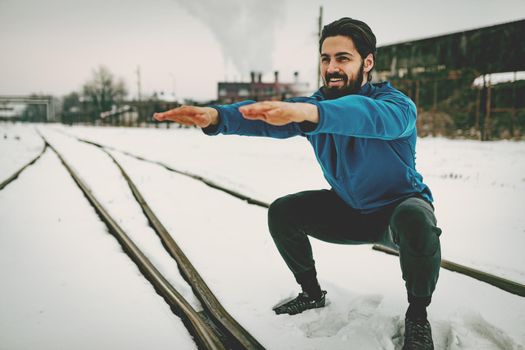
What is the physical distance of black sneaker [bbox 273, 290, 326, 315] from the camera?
91.1 inches

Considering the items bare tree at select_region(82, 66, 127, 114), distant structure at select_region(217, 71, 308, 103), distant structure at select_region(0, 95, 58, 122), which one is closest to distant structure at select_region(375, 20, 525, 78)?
distant structure at select_region(217, 71, 308, 103)

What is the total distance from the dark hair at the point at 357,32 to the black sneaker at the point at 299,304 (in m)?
1.65

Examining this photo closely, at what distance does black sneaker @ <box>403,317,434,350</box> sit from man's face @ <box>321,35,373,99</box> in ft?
4.52

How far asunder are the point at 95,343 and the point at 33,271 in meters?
1.38

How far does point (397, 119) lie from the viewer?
157 cm

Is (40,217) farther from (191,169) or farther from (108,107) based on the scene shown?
(108,107)

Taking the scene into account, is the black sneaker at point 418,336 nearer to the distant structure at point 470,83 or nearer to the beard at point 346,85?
the beard at point 346,85

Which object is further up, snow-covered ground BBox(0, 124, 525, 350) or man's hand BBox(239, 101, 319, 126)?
man's hand BBox(239, 101, 319, 126)

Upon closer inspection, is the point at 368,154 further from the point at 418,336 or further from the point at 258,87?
the point at 258,87

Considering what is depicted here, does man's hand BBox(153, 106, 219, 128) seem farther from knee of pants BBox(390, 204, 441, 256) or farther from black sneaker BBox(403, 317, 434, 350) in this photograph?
black sneaker BBox(403, 317, 434, 350)

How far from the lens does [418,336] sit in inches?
70.2

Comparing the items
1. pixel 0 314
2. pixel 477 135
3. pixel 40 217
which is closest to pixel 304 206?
pixel 0 314

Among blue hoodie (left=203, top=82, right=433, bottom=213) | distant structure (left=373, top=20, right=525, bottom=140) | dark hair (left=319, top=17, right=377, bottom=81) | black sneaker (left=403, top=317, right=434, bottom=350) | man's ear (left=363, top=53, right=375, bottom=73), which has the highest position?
distant structure (left=373, top=20, right=525, bottom=140)

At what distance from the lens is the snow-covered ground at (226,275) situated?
2.05 meters
